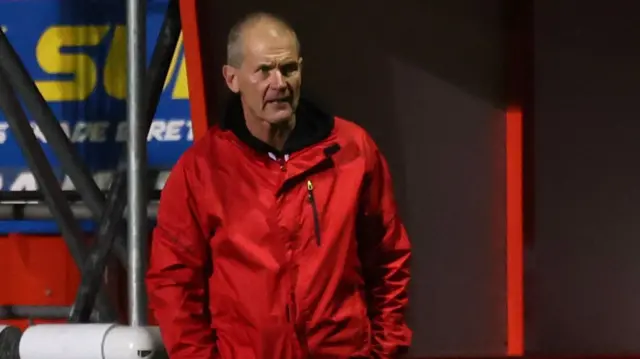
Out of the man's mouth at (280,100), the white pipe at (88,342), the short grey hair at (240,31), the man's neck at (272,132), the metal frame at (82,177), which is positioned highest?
the short grey hair at (240,31)

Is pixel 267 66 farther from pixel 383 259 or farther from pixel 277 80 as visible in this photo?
pixel 383 259

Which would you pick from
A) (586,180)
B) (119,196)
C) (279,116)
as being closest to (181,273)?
(279,116)

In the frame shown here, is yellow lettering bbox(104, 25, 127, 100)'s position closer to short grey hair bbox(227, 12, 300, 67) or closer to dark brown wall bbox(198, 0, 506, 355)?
dark brown wall bbox(198, 0, 506, 355)

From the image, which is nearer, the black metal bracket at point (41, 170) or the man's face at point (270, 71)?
the man's face at point (270, 71)

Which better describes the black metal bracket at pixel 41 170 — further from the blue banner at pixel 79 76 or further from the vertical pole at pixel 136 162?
the vertical pole at pixel 136 162

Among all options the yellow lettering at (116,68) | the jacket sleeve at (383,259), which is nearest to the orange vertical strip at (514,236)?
the jacket sleeve at (383,259)

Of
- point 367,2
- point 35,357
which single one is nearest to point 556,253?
point 367,2

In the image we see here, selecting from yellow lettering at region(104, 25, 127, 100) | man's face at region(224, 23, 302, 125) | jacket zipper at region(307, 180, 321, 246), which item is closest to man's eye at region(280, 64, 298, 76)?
man's face at region(224, 23, 302, 125)

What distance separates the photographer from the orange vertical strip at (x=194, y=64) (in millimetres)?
1672

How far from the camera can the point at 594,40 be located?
6.30 feet

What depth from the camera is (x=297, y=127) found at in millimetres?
1324

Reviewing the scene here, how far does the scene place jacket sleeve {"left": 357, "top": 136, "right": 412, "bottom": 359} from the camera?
133cm

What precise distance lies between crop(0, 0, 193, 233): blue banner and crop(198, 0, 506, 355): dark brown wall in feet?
1.79

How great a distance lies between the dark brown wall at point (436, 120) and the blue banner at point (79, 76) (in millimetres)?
546
